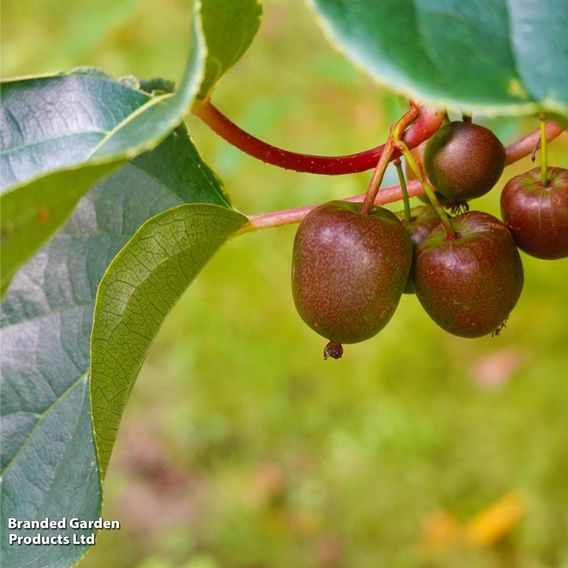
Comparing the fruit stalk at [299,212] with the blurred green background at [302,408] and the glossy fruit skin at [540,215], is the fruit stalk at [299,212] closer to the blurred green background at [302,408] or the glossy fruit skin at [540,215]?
the glossy fruit skin at [540,215]

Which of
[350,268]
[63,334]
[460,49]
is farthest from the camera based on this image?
[63,334]

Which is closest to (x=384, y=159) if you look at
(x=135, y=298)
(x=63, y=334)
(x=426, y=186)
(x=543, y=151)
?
(x=426, y=186)

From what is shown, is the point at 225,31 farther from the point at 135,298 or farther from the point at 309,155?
the point at 135,298

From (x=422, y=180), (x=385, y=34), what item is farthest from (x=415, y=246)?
(x=385, y=34)

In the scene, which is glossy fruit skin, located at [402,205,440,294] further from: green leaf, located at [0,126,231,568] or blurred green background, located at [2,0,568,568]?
blurred green background, located at [2,0,568,568]

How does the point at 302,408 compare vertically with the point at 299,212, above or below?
below

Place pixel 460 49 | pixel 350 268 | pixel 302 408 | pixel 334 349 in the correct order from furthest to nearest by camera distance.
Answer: pixel 302 408
pixel 334 349
pixel 350 268
pixel 460 49
